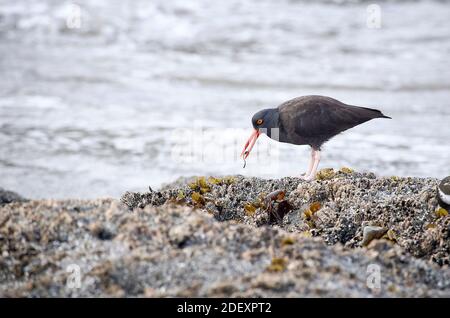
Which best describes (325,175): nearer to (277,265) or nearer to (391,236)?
(391,236)

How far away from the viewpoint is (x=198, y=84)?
12.2 metres

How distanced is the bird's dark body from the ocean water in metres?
1.88

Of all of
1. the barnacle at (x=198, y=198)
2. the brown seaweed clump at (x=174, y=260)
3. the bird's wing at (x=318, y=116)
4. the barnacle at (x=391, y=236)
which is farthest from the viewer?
the bird's wing at (x=318, y=116)

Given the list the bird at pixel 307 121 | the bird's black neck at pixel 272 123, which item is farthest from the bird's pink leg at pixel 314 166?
the bird's black neck at pixel 272 123

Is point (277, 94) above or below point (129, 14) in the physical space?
below

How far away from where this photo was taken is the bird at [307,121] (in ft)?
17.3

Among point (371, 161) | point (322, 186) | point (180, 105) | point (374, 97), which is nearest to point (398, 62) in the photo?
point (374, 97)

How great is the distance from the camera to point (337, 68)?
42.9ft

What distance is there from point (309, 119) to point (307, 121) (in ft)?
0.08

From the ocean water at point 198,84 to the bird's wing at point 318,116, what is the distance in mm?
1888

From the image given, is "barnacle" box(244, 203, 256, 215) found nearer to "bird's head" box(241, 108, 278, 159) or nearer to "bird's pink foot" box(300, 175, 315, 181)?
"bird's pink foot" box(300, 175, 315, 181)

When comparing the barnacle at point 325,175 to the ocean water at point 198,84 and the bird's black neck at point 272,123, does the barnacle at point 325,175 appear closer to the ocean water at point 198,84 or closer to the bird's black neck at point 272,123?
the bird's black neck at point 272,123

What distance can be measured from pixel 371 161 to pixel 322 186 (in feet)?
10.9
